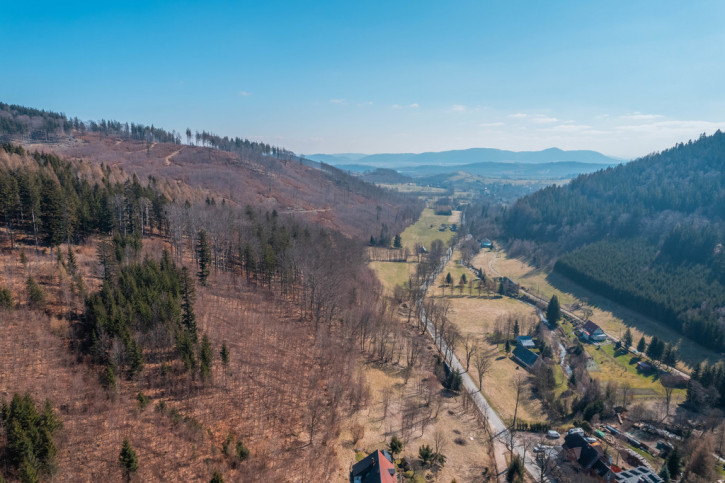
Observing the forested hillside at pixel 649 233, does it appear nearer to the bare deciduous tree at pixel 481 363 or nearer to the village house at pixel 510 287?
the village house at pixel 510 287

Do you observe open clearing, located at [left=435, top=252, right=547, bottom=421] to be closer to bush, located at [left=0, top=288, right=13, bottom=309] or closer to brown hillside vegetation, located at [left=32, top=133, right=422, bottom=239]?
brown hillside vegetation, located at [left=32, top=133, right=422, bottom=239]

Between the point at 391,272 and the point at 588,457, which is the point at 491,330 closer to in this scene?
the point at 391,272

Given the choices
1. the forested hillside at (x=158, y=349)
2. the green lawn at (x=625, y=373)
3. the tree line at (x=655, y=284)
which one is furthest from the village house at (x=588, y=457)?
the tree line at (x=655, y=284)

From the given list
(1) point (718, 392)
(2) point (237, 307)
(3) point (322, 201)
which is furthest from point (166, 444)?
(3) point (322, 201)

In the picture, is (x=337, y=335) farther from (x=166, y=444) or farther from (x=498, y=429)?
(x=166, y=444)

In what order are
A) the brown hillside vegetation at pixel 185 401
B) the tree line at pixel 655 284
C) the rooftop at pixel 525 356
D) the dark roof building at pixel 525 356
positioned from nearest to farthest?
1. the brown hillside vegetation at pixel 185 401
2. the dark roof building at pixel 525 356
3. the rooftop at pixel 525 356
4. the tree line at pixel 655 284

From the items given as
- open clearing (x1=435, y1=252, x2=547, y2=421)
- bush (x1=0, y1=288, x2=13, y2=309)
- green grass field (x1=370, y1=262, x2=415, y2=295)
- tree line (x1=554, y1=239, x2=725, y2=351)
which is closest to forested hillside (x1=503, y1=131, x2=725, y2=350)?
tree line (x1=554, y1=239, x2=725, y2=351)

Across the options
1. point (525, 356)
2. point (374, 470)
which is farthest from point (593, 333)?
point (374, 470)
